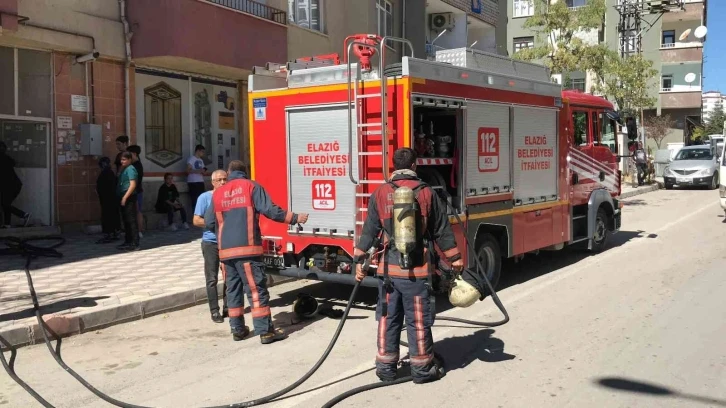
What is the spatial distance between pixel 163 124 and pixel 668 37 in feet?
141

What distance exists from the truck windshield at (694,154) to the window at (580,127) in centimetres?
1860

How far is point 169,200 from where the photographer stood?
524 inches

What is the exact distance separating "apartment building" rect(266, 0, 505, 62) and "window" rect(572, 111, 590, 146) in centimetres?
411

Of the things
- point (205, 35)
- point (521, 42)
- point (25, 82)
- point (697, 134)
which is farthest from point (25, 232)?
point (697, 134)

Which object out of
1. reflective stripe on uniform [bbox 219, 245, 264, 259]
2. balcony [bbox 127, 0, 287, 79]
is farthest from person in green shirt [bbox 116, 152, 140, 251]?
reflective stripe on uniform [bbox 219, 245, 264, 259]

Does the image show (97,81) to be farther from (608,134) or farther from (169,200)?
(608,134)

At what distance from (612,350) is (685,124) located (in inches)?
1859

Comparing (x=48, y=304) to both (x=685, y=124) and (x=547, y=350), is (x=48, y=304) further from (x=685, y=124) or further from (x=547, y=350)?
(x=685, y=124)

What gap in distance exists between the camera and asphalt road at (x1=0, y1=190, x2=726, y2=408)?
4.80 metres

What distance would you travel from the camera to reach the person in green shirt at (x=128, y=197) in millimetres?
10445

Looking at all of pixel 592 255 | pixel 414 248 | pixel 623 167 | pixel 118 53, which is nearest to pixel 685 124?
pixel 623 167

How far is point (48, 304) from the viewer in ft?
23.8

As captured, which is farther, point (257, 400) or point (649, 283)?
point (649, 283)

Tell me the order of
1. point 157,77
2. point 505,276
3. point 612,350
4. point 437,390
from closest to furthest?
1. point 437,390
2. point 612,350
3. point 505,276
4. point 157,77
